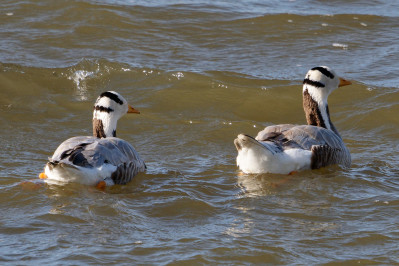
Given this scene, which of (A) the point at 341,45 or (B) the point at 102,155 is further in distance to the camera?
(A) the point at 341,45

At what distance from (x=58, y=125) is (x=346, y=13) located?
29.5 ft

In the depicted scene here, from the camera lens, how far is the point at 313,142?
31.3 ft

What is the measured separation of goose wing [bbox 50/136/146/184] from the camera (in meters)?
8.36

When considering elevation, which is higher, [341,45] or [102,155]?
[341,45]

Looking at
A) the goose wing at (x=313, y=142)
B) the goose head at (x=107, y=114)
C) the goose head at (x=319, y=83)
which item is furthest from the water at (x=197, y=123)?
the goose head at (x=319, y=83)

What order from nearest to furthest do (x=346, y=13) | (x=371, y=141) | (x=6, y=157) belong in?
(x=6, y=157) → (x=371, y=141) → (x=346, y=13)

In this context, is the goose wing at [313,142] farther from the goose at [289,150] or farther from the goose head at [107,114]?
the goose head at [107,114]

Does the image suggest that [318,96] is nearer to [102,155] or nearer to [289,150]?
[289,150]

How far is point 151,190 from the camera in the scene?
28.5ft

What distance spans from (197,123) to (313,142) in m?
2.88

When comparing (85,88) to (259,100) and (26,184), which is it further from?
(26,184)

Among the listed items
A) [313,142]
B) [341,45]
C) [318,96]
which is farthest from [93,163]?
[341,45]

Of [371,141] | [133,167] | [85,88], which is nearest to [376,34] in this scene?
[371,141]

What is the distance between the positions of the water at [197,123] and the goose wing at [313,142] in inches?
8.6
